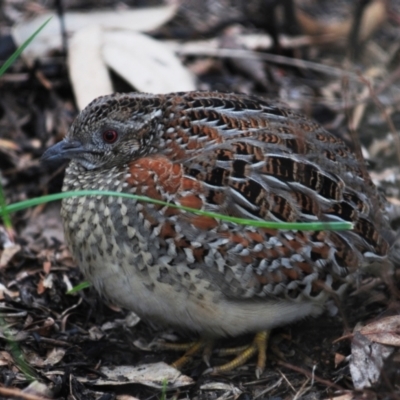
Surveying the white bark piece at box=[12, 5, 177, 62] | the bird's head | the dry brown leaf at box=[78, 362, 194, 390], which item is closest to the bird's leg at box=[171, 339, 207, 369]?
the dry brown leaf at box=[78, 362, 194, 390]

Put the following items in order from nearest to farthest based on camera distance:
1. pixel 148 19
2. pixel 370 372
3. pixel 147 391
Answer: pixel 370 372 < pixel 147 391 < pixel 148 19

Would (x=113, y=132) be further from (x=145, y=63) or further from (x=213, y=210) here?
(x=145, y=63)

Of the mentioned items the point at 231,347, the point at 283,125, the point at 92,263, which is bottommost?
the point at 231,347

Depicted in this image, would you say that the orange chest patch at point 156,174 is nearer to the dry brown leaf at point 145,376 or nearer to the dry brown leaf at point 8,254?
the dry brown leaf at point 145,376

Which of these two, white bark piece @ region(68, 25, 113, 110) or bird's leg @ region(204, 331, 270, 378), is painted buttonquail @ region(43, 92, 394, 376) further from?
white bark piece @ region(68, 25, 113, 110)

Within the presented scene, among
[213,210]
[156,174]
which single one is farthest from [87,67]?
[213,210]

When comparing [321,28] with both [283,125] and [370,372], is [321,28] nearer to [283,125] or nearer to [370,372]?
[283,125]

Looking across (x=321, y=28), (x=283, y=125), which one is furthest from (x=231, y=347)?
(x=321, y=28)
